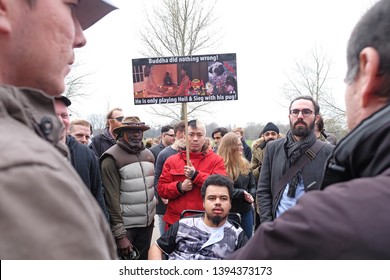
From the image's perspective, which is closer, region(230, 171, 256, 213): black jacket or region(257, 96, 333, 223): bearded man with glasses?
region(257, 96, 333, 223): bearded man with glasses

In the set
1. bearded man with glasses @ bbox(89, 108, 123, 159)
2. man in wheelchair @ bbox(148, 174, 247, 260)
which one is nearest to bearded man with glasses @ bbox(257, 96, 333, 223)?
man in wheelchair @ bbox(148, 174, 247, 260)

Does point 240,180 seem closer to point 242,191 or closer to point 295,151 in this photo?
point 242,191

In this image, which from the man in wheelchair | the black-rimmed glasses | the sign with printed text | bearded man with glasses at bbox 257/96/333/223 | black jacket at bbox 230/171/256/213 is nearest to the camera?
the man in wheelchair

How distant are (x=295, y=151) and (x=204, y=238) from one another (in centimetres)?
114

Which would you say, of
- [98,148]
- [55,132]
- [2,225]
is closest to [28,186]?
[2,225]

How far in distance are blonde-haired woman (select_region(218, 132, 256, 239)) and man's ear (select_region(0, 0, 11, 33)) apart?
12.8 feet

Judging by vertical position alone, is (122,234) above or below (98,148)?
below

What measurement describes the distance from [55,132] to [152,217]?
3.49m

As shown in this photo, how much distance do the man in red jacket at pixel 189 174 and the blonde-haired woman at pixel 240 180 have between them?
1.22 feet

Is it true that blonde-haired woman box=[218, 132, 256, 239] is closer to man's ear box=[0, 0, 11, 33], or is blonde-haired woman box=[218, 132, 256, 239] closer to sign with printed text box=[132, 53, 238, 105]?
sign with printed text box=[132, 53, 238, 105]

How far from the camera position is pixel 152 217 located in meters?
4.28

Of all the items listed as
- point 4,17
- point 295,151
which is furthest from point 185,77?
point 4,17

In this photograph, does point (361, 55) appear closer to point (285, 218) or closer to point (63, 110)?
point (285, 218)

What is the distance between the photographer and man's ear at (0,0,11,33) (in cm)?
91
